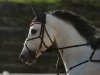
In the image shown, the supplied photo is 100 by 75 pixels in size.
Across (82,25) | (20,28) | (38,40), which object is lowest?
(20,28)

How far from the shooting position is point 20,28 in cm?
1966

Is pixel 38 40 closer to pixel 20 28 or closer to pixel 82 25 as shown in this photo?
pixel 82 25

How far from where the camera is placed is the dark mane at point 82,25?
684cm

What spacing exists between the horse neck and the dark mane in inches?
2.3

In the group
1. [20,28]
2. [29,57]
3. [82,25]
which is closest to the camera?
[82,25]

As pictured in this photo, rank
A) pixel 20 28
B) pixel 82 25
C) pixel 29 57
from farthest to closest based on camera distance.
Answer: pixel 20 28 < pixel 29 57 < pixel 82 25

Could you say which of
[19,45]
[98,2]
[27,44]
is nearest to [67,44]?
[27,44]

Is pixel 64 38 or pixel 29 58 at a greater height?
pixel 64 38

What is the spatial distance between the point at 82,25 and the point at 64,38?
333 mm

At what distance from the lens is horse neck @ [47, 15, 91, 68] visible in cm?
691

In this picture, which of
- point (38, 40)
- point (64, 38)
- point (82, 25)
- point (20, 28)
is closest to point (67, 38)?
point (64, 38)

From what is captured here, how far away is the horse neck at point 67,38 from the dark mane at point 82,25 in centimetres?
6

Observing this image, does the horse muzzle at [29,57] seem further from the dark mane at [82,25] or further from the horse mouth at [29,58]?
the dark mane at [82,25]

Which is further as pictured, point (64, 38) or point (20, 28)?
point (20, 28)
